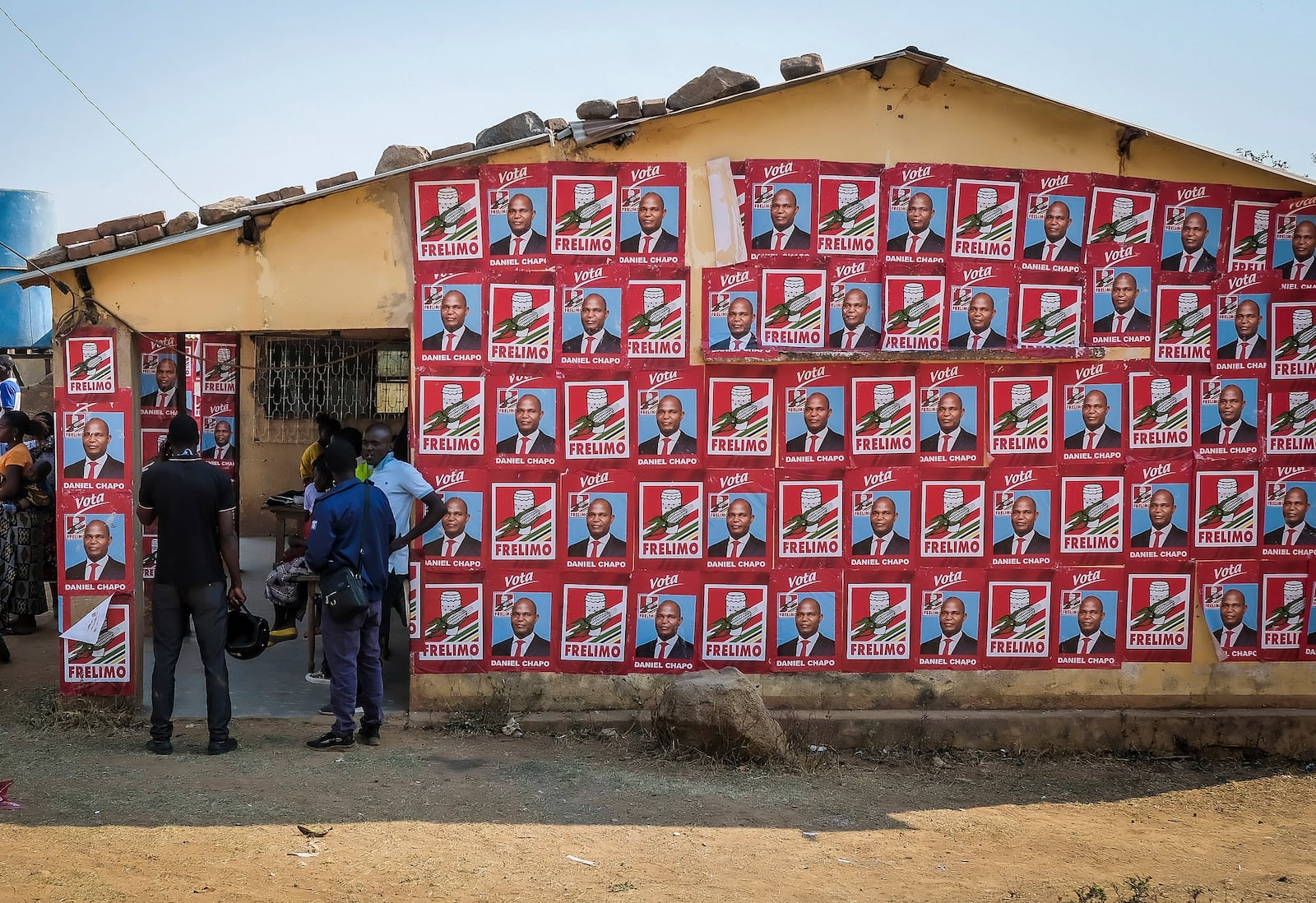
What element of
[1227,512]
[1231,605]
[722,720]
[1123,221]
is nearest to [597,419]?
[722,720]

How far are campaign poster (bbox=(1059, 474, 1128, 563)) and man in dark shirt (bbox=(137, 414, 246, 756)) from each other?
17.0ft

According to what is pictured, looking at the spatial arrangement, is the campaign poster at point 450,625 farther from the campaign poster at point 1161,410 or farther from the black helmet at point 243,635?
Result: the campaign poster at point 1161,410

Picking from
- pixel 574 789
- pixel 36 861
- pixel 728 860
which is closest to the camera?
pixel 36 861

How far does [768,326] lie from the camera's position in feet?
23.2

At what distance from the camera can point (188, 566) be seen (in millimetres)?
6262

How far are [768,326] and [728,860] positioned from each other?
3.34 meters

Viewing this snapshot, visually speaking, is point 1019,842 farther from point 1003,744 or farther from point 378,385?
point 378,385

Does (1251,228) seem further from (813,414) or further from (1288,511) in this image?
(813,414)

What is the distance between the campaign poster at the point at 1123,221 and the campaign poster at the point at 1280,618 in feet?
7.57

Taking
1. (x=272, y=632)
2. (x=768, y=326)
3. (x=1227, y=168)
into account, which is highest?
(x=1227, y=168)

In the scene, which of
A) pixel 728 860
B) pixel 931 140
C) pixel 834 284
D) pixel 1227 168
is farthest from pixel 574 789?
pixel 1227 168

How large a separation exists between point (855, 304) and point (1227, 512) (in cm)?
288

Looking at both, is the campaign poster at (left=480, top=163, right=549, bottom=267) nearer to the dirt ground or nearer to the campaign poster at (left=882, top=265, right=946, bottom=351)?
the campaign poster at (left=882, top=265, right=946, bottom=351)

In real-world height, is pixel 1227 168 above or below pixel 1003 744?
above
